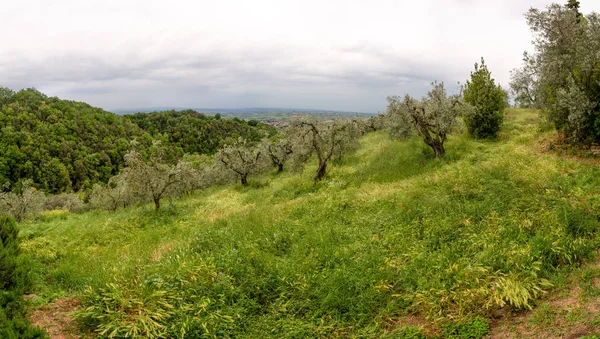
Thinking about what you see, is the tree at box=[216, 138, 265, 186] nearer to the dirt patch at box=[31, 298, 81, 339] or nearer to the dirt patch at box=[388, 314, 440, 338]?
the dirt patch at box=[31, 298, 81, 339]

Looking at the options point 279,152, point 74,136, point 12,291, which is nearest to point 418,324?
point 12,291

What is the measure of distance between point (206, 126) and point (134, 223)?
10303cm

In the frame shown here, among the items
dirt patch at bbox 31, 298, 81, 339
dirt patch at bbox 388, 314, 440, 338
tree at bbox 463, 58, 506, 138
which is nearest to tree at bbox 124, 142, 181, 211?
dirt patch at bbox 31, 298, 81, 339

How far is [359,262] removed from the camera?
9117 millimetres

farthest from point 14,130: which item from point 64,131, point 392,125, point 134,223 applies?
point 392,125

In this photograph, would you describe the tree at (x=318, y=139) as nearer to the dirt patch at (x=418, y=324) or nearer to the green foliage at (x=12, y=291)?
the dirt patch at (x=418, y=324)

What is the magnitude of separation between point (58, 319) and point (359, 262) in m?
7.22

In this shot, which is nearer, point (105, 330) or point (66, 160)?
point (105, 330)

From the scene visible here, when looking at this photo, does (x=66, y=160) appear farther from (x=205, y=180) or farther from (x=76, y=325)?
(x=76, y=325)

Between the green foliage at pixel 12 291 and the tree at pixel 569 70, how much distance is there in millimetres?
19865

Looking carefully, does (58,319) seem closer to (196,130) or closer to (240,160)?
(240,160)

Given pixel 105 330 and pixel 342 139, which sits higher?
pixel 342 139

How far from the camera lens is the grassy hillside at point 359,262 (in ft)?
23.0

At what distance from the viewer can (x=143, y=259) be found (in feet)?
32.9
